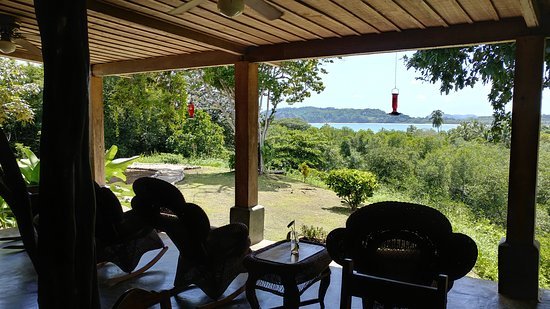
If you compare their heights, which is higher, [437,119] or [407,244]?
[437,119]

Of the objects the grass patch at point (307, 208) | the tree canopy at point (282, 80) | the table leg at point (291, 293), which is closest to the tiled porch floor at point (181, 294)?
the table leg at point (291, 293)

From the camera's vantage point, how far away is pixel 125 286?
385cm

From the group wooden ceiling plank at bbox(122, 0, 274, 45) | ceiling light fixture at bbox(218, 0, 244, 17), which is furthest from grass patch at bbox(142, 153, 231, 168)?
ceiling light fixture at bbox(218, 0, 244, 17)

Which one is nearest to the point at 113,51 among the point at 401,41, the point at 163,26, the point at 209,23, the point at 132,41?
the point at 132,41

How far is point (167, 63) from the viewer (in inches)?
225

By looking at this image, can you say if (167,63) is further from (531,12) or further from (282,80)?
(282,80)

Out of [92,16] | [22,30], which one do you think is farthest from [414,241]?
[22,30]

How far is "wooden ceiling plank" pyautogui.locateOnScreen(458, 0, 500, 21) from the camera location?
123 inches

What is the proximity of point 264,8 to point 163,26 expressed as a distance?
4.45ft

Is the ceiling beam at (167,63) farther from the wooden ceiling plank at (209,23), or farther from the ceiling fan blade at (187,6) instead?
the ceiling fan blade at (187,6)

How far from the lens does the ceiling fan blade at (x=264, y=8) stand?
2.82 meters

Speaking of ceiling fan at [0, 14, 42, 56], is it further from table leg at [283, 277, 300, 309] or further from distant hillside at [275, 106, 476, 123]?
distant hillside at [275, 106, 476, 123]

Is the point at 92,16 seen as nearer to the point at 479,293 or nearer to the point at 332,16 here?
the point at 332,16

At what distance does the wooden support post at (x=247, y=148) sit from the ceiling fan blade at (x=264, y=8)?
1994 millimetres
